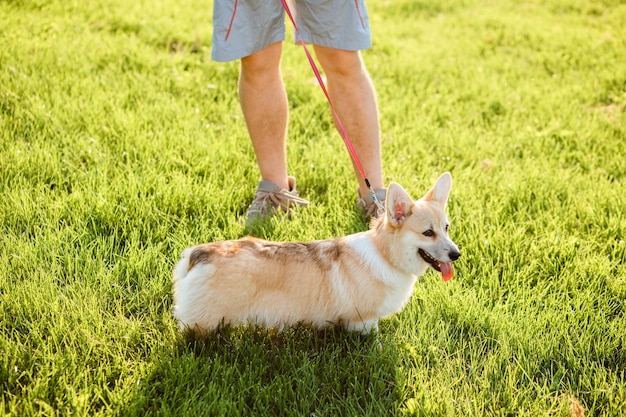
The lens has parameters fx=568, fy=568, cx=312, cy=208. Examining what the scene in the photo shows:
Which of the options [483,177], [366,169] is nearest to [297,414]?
[366,169]

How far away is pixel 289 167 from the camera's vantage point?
390cm

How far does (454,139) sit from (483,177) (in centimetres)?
63

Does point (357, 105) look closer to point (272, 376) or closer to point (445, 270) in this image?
point (445, 270)

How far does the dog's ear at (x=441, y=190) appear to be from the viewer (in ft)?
8.40

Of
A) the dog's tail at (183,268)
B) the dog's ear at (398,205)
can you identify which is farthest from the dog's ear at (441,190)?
the dog's tail at (183,268)

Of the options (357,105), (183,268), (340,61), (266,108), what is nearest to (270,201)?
(266,108)

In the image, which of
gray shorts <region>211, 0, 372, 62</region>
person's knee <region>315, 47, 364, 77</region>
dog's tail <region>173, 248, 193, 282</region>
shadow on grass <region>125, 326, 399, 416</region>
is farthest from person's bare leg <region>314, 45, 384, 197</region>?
dog's tail <region>173, 248, 193, 282</region>

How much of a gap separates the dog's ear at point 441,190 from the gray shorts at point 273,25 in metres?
1.04

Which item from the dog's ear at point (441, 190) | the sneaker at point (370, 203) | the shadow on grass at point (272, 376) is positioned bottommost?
the shadow on grass at point (272, 376)

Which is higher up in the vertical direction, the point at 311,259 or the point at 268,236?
the point at 311,259

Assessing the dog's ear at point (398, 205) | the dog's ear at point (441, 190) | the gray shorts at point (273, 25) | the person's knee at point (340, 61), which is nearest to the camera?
the dog's ear at point (398, 205)

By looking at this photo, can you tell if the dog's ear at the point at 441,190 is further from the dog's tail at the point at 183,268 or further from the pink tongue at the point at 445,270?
the dog's tail at the point at 183,268

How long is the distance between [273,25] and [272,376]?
1.88m

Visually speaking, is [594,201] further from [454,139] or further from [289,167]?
[289,167]
